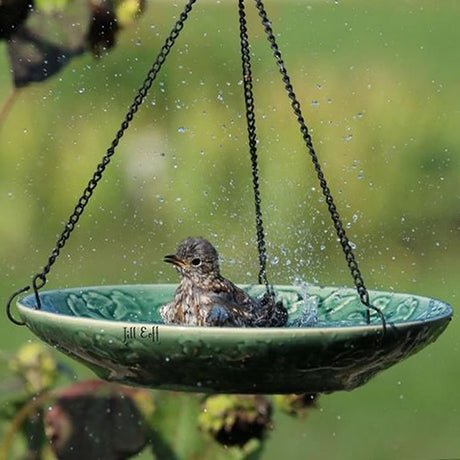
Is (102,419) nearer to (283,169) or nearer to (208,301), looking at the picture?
(208,301)

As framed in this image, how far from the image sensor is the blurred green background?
4293 mm

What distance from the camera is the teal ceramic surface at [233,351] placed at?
5.36ft

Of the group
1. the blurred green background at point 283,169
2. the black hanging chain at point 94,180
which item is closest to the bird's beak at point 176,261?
the black hanging chain at point 94,180

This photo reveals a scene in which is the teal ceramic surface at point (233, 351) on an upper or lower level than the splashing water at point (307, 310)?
upper

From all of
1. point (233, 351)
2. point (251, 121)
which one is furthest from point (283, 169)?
point (233, 351)

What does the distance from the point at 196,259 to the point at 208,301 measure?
0.13m

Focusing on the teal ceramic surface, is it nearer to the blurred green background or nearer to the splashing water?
the splashing water

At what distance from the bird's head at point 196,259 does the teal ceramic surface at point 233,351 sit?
0.86ft

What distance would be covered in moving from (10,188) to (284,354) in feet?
8.61

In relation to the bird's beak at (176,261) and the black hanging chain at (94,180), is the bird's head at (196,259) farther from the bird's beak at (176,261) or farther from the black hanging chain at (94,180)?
the black hanging chain at (94,180)

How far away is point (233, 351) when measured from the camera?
5.39 feet

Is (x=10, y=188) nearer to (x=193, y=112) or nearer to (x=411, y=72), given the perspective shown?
(x=193, y=112)

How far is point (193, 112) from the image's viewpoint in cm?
419

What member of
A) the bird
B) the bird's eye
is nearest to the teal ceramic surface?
the bird
